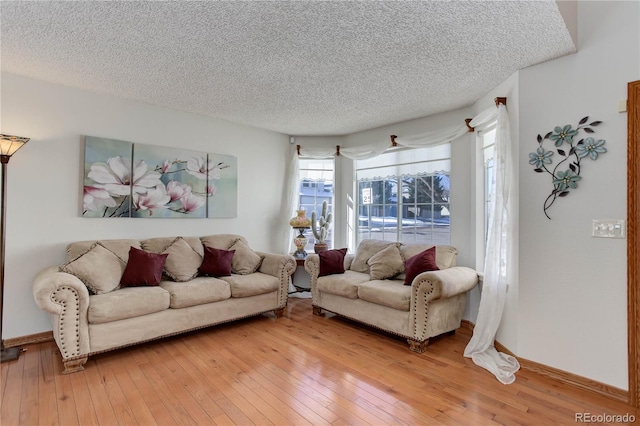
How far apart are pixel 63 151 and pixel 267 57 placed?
2361 millimetres

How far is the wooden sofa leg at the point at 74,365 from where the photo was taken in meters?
2.54

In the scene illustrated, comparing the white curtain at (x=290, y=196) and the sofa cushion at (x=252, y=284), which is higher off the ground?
the white curtain at (x=290, y=196)

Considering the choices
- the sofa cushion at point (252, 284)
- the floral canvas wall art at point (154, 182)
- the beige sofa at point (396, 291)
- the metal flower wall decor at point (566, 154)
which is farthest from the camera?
the sofa cushion at point (252, 284)

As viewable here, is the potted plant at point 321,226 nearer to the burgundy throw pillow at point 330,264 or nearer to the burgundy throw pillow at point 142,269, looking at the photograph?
the burgundy throw pillow at point 330,264

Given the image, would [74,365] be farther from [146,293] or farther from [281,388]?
[281,388]

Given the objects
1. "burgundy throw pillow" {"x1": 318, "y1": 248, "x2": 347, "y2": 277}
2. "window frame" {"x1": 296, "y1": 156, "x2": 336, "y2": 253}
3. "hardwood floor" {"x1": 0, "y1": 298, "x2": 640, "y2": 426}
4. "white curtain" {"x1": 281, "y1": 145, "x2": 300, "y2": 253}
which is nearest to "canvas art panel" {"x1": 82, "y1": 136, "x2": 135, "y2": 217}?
"hardwood floor" {"x1": 0, "y1": 298, "x2": 640, "y2": 426}

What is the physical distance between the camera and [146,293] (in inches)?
116

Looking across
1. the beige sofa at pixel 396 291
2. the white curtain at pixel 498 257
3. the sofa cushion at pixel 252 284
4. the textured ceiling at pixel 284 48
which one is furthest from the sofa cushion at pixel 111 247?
the white curtain at pixel 498 257

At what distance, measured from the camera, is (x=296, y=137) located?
5.21 meters

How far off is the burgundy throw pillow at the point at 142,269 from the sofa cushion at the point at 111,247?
106 mm

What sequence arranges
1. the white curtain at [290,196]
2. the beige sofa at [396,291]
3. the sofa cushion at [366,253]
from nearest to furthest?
A: the beige sofa at [396,291] → the sofa cushion at [366,253] → the white curtain at [290,196]

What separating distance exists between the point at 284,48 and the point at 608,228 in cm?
271

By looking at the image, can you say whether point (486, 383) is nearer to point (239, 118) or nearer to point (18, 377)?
point (18, 377)

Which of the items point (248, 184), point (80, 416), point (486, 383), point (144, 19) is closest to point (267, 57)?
point (144, 19)
